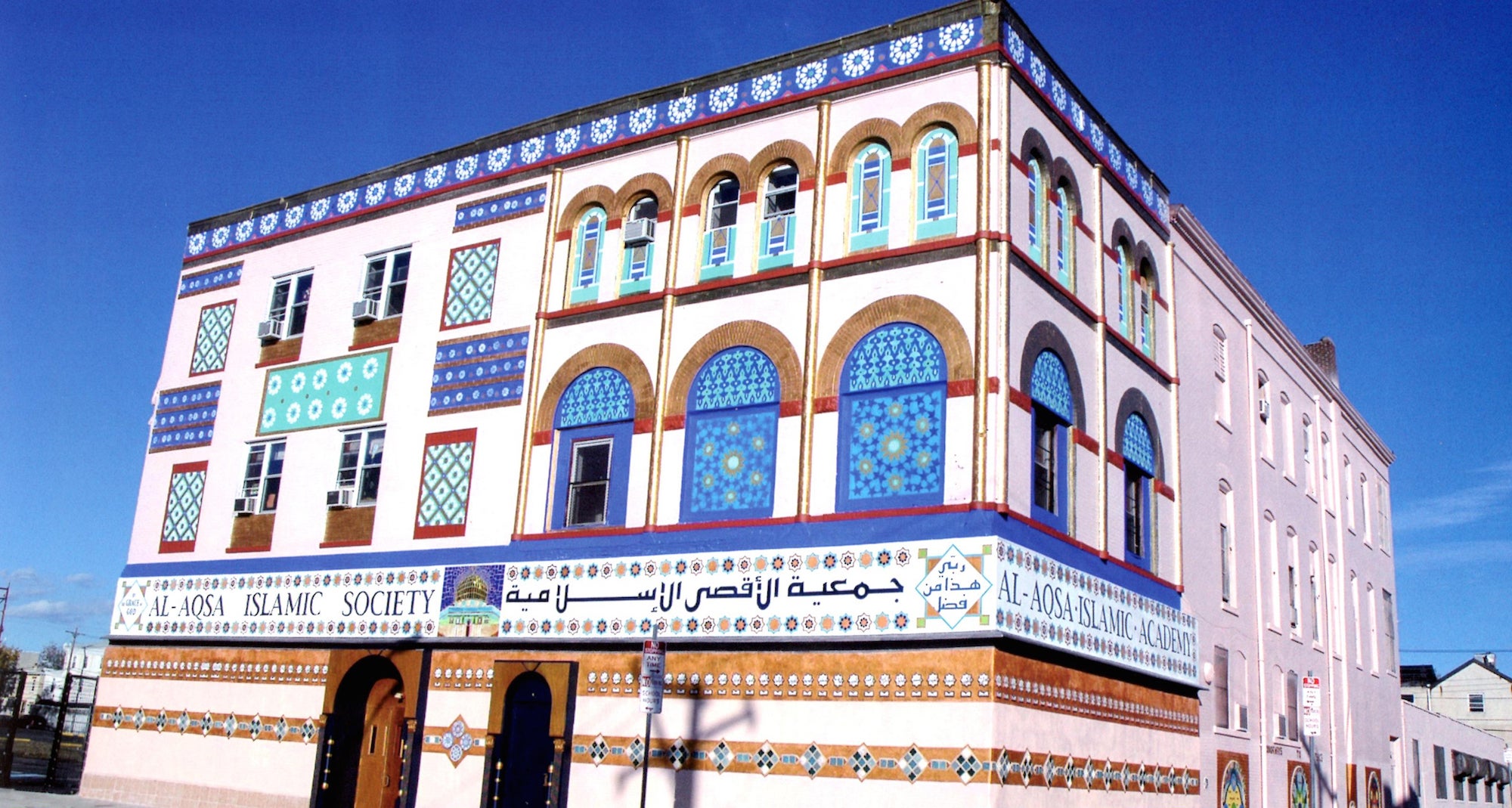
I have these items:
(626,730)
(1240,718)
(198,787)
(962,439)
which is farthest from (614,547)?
(1240,718)

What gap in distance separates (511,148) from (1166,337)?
1186 centimetres

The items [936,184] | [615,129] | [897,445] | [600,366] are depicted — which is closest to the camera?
[897,445]

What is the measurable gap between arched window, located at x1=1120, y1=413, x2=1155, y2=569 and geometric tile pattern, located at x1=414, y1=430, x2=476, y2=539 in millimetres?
10382

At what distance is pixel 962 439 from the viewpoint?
56.3 ft

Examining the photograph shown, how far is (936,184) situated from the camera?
18.7 metres

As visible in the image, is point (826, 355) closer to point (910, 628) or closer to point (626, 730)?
point (910, 628)

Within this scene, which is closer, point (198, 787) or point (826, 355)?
point (826, 355)

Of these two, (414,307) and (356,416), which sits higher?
(414,307)

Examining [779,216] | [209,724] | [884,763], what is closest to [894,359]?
[779,216]

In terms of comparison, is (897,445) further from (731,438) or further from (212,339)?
(212,339)

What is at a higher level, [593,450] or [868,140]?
[868,140]

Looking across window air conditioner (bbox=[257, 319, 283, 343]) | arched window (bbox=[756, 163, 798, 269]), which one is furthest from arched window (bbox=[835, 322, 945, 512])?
window air conditioner (bbox=[257, 319, 283, 343])

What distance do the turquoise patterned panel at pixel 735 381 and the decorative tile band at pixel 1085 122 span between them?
216 inches

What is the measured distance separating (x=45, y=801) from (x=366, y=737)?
19.5 ft
